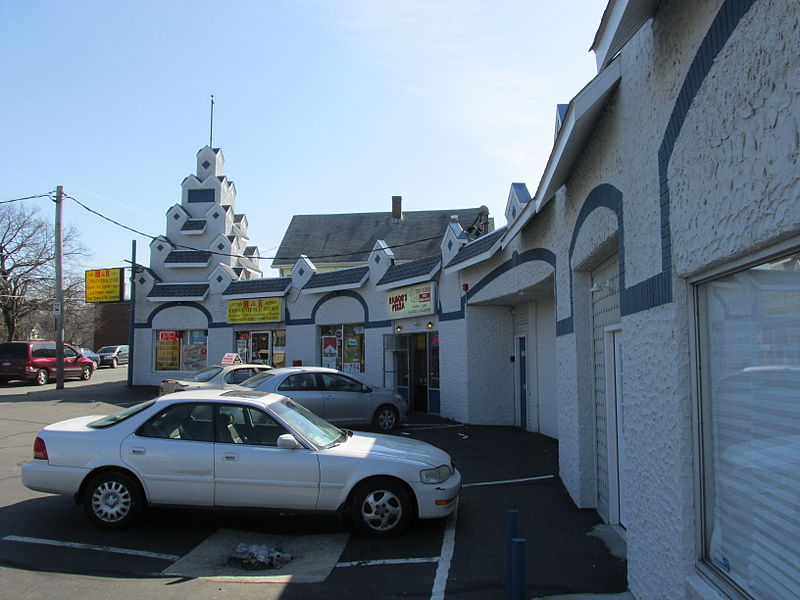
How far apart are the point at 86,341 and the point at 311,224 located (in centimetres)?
4128

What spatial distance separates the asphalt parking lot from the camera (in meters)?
5.23

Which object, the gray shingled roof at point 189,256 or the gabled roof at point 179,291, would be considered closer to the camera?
the gabled roof at point 179,291

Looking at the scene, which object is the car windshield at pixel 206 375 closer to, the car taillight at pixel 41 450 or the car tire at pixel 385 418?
the car tire at pixel 385 418

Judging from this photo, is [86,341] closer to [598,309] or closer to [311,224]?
[311,224]

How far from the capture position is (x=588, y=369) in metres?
7.43

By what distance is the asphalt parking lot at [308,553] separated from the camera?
5.23 metres

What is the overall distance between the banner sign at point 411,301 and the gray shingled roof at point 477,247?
1538 millimetres

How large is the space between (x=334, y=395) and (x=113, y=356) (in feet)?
126

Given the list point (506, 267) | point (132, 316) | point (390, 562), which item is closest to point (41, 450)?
point (390, 562)

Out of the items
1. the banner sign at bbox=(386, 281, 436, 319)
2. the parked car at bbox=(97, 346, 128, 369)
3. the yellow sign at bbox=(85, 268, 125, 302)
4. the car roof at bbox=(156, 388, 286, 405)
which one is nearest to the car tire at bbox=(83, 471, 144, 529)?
the car roof at bbox=(156, 388, 286, 405)

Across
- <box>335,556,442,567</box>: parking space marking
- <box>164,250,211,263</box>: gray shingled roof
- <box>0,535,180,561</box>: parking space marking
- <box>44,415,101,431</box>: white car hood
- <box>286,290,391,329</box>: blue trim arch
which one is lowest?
<box>335,556,442,567</box>: parking space marking

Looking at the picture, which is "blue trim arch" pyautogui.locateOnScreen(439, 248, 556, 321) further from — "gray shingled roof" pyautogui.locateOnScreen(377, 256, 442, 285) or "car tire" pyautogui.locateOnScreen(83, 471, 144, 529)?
"car tire" pyautogui.locateOnScreen(83, 471, 144, 529)

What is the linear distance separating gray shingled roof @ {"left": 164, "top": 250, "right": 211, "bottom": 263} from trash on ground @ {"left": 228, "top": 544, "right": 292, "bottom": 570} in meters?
21.1

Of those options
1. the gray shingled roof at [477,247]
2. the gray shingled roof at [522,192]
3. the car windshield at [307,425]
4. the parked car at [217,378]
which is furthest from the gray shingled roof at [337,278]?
the car windshield at [307,425]
